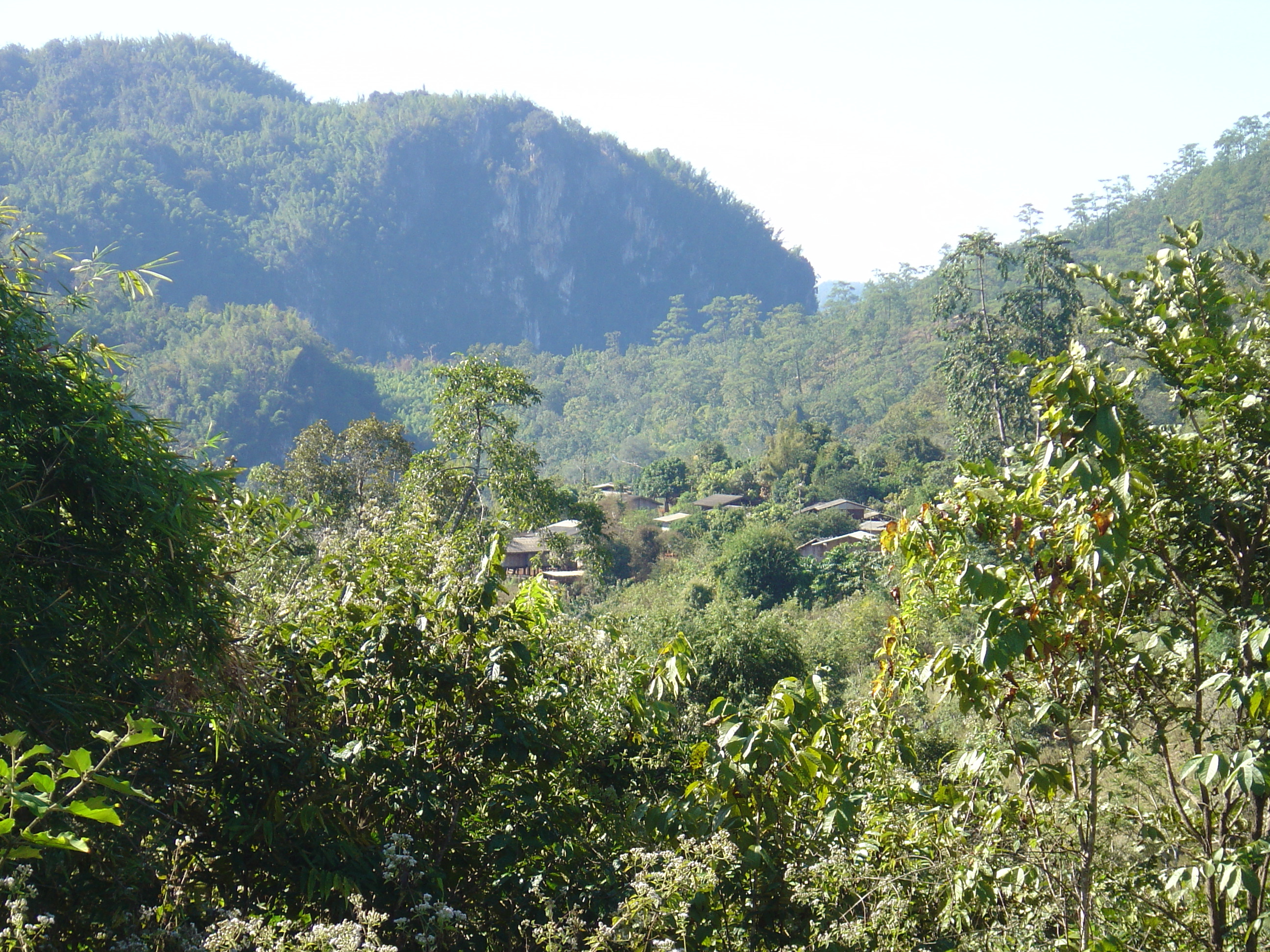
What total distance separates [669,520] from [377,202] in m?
97.8

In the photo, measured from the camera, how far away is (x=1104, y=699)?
2.19m

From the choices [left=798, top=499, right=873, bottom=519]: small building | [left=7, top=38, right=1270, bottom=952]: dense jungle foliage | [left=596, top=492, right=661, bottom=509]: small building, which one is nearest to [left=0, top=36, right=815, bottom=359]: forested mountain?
[left=596, top=492, right=661, bottom=509]: small building

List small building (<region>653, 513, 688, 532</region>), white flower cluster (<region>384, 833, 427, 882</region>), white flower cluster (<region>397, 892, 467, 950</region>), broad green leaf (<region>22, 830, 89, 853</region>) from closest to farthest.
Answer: broad green leaf (<region>22, 830, 89, 853</region>) → white flower cluster (<region>397, 892, 467, 950</region>) → white flower cluster (<region>384, 833, 427, 882</region>) → small building (<region>653, 513, 688, 532</region>)

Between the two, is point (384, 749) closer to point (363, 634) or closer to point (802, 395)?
point (363, 634)

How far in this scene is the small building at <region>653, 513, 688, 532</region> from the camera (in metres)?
32.7

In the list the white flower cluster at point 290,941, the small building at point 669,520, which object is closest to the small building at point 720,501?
the small building at point 669,520

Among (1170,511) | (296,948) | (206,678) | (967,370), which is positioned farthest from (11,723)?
(967,370)

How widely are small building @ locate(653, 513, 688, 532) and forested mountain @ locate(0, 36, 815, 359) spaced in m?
70.6

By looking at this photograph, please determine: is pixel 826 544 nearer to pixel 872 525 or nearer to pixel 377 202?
pixel 872 525

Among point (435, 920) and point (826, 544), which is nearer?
point (435, 920)

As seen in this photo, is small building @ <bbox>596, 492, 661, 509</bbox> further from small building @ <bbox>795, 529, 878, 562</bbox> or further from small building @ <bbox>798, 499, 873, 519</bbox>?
small building @ <bbox>795, 529, 878, 562</bbox>

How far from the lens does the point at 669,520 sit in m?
34.5

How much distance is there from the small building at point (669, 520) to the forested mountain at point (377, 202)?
70608 mm

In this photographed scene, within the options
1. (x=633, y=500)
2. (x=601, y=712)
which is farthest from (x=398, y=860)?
(x=633, y=500)
